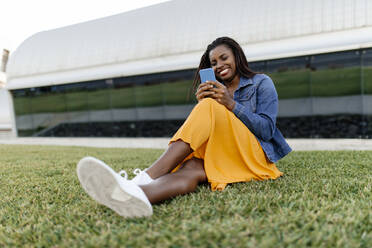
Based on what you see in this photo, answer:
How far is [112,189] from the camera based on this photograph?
4.94 feet

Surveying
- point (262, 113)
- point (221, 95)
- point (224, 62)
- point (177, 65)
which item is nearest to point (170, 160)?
point (221, 95)

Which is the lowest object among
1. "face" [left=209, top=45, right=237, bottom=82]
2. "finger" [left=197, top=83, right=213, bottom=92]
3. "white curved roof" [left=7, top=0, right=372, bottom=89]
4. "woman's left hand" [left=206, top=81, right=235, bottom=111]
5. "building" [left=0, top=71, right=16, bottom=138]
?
"building" [left=0, top=71, right=16, bottom=138]

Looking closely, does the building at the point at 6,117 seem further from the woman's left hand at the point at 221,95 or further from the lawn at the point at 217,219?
the woman's left hand at the point at 221,95

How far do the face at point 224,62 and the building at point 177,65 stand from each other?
634 cm

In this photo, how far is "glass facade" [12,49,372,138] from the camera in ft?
26.0

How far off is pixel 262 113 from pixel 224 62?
2.11 ft

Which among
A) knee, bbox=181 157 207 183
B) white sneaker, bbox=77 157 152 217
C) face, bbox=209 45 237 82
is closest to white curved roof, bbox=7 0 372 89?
face, bbox=209 45 237 82

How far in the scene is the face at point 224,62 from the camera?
2652 millimetres

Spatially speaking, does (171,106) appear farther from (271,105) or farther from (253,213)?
(253,213)

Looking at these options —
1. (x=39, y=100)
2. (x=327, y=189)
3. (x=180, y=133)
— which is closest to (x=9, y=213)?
(x=180, y=133)

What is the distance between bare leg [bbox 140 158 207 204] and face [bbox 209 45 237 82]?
0.94m

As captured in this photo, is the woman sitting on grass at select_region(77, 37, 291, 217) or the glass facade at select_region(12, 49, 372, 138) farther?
the glass facade at select_region(12, 49, 372, 138)

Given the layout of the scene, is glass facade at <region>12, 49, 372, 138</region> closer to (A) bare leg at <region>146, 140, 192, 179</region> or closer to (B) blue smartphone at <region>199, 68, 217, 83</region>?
(B) blue smartphone at <region>199, 68, 217, 83</region>

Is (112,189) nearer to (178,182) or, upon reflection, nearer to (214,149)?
(178,182)
